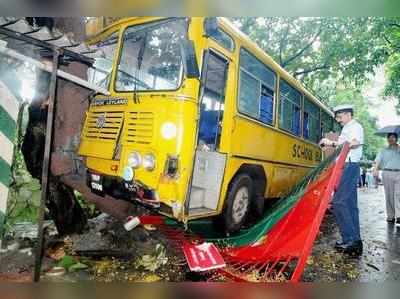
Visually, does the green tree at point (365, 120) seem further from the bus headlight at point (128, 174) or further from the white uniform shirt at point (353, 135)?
the bus headlight at point (128, 174)

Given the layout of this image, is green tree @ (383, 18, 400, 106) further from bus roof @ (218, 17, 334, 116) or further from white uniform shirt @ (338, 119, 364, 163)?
bus roof @ (218, 17, 334, 116)

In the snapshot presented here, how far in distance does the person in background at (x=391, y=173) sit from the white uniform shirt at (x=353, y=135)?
28 cm

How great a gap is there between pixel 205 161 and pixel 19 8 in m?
1.78

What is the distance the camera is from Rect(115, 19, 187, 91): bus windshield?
8.41ft

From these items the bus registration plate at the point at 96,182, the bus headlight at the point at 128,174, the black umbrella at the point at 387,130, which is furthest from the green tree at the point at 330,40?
the bus registration plate at the point at 96,182

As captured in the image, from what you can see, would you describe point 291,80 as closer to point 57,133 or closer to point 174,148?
point 174,148

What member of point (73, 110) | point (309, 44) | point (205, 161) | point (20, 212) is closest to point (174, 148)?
Result: point (205, 161)

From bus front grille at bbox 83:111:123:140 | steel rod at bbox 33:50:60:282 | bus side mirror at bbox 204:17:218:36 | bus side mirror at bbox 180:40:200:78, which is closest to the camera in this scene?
steel rod at bbox 33:50:60:282

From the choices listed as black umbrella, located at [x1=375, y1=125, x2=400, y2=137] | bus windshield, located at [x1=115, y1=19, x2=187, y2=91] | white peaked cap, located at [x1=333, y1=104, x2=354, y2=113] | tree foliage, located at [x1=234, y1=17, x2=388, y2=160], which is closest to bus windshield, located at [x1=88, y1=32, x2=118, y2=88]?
bus windshield, located at [x1=115, y1=19, x2=187, y2=91]

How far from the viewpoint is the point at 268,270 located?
7.66 ft

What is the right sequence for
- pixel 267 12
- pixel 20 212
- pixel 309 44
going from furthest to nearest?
1. pixel 309 44
2. pixel 20 212
3. pixel 267 12

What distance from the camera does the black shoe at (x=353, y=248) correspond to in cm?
274

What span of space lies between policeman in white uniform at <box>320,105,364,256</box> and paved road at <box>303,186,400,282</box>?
74mm

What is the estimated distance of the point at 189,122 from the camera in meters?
Answer: 2.46
